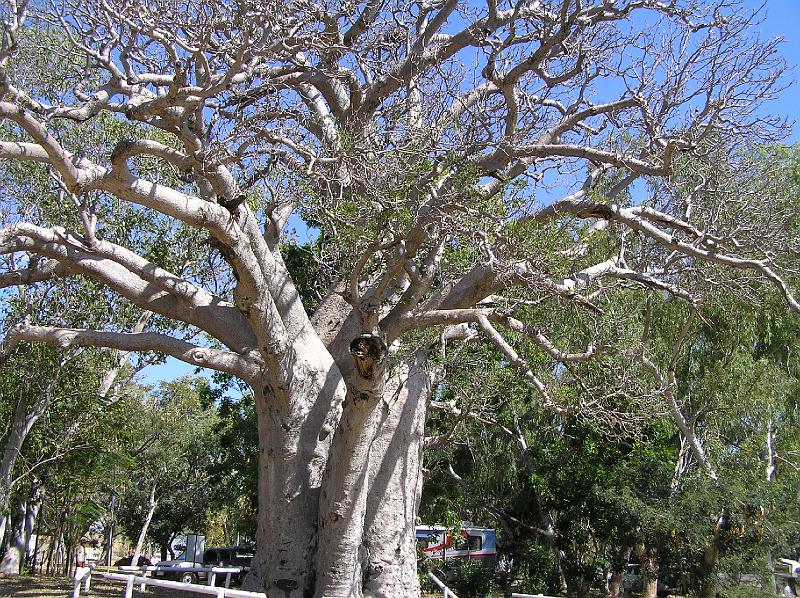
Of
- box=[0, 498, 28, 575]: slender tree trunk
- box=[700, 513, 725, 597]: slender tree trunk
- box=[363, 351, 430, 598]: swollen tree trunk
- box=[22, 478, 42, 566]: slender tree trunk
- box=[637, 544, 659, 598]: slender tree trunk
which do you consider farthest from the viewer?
box=[22, 478, 42, 566]: slender tree trunk

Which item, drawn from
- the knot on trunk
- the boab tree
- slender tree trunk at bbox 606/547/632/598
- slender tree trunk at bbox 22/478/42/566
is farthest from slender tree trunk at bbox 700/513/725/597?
slender tree trunk at bbox 22/478/42/566

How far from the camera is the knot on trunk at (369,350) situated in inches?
242

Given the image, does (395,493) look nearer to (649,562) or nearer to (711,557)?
(711,557)

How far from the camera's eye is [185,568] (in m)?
11.8

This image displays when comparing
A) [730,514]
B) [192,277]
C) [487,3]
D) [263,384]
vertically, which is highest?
[487,3]

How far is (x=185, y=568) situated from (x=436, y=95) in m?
8.25

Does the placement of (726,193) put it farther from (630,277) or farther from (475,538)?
(475,538)

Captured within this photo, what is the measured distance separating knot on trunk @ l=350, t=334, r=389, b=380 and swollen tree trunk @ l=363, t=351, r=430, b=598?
2146 millimetres

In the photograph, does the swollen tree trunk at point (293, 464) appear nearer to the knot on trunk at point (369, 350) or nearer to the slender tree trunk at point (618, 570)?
the knot on trunk at point (369, 350)

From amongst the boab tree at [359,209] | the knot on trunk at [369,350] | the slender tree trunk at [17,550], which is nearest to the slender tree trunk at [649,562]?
the boab tree at [359,209]

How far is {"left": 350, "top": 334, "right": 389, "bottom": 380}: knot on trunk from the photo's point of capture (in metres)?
6.14

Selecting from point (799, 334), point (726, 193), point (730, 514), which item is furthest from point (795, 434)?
point (726, 193)

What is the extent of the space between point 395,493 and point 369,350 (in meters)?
2.90

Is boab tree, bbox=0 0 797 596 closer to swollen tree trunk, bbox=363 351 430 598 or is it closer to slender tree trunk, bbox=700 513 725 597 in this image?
swollen tree trunk, bbox=363 351 430 598
